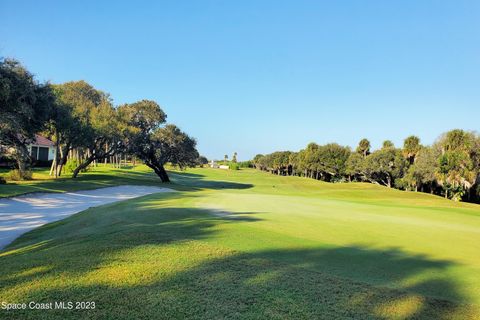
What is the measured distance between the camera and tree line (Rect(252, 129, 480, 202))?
147 ft

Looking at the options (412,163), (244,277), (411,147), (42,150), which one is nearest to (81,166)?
(42,150)

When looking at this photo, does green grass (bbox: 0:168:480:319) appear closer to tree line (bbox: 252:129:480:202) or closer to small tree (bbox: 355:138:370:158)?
tree line (bbox: 252:129:480:202)

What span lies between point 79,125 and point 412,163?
2262 inches

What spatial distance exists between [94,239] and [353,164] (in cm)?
7165

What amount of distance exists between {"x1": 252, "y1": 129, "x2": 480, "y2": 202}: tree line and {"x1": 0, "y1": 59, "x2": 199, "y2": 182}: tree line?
34098 mm

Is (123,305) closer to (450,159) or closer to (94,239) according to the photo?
(94,239)

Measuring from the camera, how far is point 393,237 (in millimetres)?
9609

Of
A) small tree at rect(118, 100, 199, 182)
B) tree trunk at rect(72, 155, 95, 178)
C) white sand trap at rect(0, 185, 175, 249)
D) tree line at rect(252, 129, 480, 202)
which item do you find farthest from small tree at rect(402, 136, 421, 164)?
white sand trap at rect(0, 185, 175, 249)

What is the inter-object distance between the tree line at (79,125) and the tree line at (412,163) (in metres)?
34.1

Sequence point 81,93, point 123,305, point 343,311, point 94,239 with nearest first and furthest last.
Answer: point 123,305 → point 343,311 → point 94,239 → point 81,93

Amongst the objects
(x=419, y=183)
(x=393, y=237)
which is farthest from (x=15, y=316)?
(x=419, y=183)

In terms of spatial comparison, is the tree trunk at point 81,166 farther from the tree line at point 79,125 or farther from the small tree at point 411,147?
the small tree at point 411,147

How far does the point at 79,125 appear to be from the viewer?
103 ft

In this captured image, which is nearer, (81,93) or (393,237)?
(393,237)
